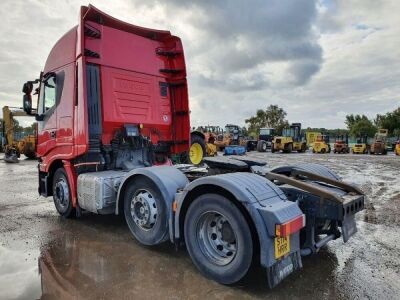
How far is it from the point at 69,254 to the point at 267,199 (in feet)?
Answer: 8.87

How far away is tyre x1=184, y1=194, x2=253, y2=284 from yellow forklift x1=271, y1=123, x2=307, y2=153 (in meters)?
28.3

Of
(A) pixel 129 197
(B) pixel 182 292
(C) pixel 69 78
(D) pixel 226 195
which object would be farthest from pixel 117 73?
(B) pixel 182 292

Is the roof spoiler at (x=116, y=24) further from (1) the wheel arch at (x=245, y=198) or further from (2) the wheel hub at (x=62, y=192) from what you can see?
(1) the wheel arch at (x=245, y=198)

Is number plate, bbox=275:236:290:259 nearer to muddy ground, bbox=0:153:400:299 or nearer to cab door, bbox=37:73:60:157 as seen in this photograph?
muddy ground, bbox=0:153:400:299

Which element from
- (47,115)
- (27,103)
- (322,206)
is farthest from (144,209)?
(27,103)

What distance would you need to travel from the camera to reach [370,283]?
3457mm

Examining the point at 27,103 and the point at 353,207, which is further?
the point at 27,103

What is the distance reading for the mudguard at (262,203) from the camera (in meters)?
3.01

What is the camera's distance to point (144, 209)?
4363mm

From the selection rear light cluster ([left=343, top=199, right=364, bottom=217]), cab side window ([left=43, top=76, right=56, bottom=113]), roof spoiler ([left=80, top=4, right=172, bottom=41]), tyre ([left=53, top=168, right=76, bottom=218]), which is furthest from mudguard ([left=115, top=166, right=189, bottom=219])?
roof spoiler ([left=80, top=4, right=172, bottom=41])

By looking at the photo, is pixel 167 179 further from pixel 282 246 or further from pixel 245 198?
pixel 282 246

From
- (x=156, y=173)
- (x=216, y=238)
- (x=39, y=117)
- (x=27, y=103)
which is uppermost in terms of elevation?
(x=27, y=103)

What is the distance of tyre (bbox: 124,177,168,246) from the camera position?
4.17 m

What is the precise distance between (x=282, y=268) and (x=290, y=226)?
1.45ft
